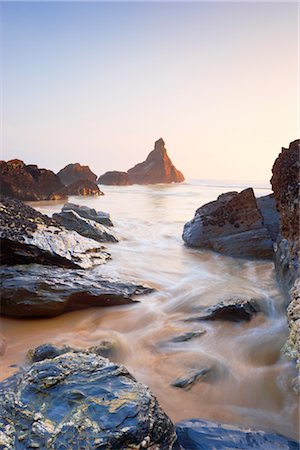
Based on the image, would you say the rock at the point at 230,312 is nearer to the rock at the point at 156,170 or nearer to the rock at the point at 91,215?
the rock at the point at 91,215

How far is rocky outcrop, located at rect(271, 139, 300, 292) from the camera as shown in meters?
3.61

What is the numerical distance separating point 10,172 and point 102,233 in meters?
12.1

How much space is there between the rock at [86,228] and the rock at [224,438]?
5109 millimetres

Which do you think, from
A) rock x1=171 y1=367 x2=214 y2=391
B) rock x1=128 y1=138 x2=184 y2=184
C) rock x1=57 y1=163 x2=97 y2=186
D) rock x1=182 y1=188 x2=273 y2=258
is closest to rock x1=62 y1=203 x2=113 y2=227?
rock x1=182 y1=188 x2=273 y2=258

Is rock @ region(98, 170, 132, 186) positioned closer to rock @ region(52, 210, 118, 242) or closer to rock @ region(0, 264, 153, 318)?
→ rock @ region(52, 210, 118, 242)

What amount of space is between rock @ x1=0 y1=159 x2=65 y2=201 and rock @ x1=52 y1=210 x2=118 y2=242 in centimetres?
1025

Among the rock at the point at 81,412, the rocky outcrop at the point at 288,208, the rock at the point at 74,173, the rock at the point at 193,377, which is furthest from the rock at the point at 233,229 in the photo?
the rock at the point at 74,173

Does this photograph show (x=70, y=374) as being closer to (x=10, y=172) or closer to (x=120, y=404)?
(x=120, y=404)

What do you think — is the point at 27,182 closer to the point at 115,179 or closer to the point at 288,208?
the point at 288,208

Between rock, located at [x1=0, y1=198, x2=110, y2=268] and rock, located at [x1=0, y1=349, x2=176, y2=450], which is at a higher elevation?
rock, located at [x1=0, y1=198, x2=110, y2=268]

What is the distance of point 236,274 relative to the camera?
5.07m

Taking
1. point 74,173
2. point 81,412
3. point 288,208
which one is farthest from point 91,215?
point 74,173

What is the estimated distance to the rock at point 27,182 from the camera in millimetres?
16672

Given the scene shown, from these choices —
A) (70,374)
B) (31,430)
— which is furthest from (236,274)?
(31,430)
